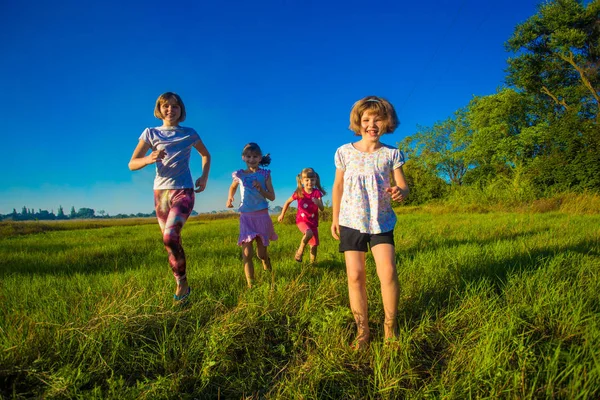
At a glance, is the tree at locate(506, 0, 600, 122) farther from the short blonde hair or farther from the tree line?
the short blonde hair

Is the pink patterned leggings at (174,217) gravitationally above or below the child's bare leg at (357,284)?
above

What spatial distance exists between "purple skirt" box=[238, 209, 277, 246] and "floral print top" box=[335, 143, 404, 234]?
1971mm

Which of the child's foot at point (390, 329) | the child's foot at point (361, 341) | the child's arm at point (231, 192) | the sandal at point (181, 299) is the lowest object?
the child's foot at point (361, 341)

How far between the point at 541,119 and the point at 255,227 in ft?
119

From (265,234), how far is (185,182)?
1413mm

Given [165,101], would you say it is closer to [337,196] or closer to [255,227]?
[255,227]

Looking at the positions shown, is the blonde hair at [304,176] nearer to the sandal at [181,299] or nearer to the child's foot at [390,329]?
the sandal at [181,299]

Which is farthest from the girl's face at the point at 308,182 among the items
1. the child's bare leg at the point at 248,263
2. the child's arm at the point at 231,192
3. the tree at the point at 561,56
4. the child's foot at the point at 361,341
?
the tree at the point at 561,56

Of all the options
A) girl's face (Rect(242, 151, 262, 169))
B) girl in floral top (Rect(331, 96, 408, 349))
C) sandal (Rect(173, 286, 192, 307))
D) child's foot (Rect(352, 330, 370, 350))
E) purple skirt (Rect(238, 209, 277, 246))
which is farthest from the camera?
girl's face (Rect(242, 151, 262, 169))

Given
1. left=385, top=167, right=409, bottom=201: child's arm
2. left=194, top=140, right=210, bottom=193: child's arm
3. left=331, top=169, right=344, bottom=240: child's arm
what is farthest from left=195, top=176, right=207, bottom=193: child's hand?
left=385, top=167, right=409, bottom=201: child's arm

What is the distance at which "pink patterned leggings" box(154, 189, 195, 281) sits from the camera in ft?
Answer: 10.7

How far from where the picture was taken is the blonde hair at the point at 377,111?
2602 mm

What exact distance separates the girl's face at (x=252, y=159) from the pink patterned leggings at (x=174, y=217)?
3.90ft

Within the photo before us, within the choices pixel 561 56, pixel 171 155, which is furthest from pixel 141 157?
pixel 561 56
